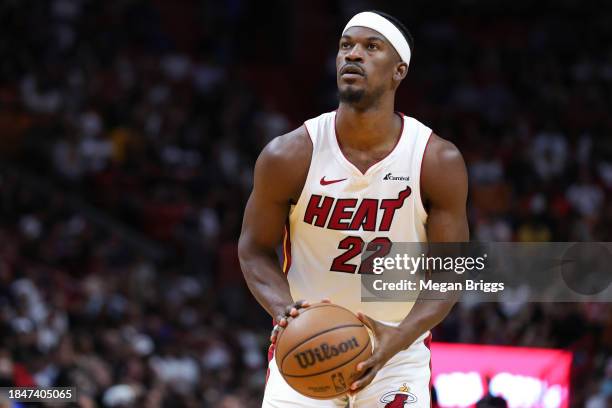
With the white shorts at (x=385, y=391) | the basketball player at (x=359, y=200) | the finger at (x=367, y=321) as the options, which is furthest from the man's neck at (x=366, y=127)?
the white shorts at (x=385, y=391)

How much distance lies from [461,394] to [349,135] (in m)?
3.15

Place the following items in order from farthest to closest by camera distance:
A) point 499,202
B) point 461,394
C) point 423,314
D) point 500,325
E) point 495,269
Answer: point 499,202 → point 500,325 → point 495,269 → point 461,394 → point 423,314

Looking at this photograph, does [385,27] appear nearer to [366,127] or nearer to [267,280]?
[366,127]

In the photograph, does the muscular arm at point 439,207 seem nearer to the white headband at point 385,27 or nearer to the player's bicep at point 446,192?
the player's bicep at point 446,192

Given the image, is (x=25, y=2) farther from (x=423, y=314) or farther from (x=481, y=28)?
(x=423, y=314)

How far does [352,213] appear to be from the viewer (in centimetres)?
575

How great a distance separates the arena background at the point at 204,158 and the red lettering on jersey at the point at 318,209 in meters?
4.00

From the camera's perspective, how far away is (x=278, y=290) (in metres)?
5.66

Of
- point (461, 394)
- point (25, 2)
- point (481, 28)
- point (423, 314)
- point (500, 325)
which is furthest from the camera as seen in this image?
point (481, 28)

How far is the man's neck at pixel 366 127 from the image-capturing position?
19.0 ft

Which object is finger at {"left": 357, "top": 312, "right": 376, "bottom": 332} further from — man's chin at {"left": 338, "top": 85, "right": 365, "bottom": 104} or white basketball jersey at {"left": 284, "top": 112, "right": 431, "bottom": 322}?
man's chin at {"left": 338, "top": 85, "right": 365, "bottom": 104}

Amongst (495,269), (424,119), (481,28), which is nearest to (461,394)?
(495,269)

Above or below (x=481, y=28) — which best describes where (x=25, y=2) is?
below

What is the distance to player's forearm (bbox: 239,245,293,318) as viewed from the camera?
5594 mm
